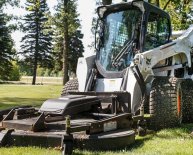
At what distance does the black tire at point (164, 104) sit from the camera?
26.6ft

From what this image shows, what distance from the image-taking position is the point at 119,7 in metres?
9.43

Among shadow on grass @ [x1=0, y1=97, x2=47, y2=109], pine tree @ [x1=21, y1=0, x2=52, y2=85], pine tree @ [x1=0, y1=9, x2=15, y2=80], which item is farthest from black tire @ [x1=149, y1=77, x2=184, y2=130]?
pine tree @ [x1=21, y1=0, x2=52, y2=85]

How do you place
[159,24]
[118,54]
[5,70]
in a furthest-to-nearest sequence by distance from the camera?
[5,70], [159,24], [118,54]

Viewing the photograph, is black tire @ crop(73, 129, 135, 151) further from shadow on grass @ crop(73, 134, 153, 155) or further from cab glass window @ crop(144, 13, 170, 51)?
cab glass window @ crop(144, 13, 170, 51)

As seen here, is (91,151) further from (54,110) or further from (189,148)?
(189,148)

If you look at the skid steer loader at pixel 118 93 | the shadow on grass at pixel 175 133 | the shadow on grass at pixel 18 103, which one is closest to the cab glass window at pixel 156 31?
the skid steer loader at pixel 118 93

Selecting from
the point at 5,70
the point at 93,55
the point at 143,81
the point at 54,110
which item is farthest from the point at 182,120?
the point at 5,70

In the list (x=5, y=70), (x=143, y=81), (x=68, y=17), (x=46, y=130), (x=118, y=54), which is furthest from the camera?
(x=5, y=70)

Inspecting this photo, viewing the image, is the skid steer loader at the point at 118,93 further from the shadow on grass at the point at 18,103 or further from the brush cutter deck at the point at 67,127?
the shadow on grass at the point at 18,103

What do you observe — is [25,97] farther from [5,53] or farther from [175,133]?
[5,53]

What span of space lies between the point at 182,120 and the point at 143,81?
178cm

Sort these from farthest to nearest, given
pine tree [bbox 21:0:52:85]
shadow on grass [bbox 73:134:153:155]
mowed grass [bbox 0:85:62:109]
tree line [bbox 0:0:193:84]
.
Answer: pine tree [bbox 21:0:52:85], tree line [bbox 0:0:193:84], mowed grass [bbox 0:85:62:109], shadow on grass [bbox 73:134:153:155]

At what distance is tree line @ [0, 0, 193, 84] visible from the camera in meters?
29.1

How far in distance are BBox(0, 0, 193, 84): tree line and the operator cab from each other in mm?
13119
